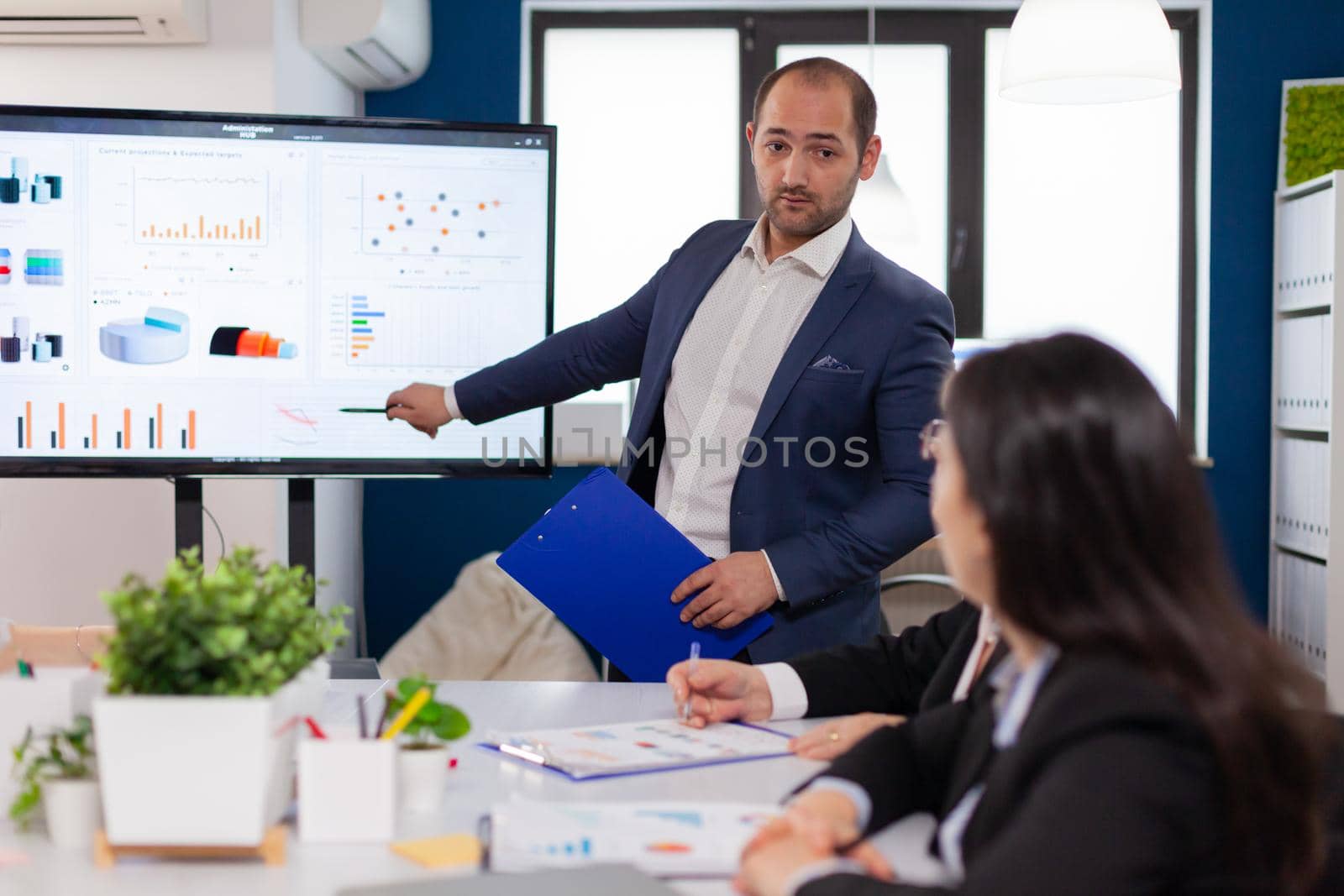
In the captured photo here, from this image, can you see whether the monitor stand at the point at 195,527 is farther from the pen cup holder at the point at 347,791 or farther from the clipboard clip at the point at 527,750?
the pen cup holder at the point at 347,791

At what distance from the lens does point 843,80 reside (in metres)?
2.10

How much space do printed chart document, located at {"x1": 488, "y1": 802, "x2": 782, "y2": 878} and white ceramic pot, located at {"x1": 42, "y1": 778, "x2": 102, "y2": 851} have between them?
329mm

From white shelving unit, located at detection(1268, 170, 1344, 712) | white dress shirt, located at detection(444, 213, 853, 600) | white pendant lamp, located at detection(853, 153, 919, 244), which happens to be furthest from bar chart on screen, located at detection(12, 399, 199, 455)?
white shelving unit, located at detection(1268, 170, 1344, 712)

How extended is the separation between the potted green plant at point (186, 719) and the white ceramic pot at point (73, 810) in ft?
0.19

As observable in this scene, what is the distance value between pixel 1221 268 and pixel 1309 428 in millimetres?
675

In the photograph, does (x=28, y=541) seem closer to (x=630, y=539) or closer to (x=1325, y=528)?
(x=630, y=539)

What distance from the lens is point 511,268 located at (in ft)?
7.76

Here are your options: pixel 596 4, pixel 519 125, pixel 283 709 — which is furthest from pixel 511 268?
pixel 596 4

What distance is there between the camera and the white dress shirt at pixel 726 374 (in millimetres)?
2123

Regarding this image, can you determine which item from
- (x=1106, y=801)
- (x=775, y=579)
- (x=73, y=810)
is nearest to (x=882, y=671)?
(x=775, y=579)

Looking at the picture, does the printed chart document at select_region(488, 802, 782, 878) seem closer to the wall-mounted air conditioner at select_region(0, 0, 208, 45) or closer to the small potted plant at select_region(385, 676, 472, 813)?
the small potted plant at select_region(385, 676, 472, 813)

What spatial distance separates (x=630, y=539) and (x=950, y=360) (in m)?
0.58

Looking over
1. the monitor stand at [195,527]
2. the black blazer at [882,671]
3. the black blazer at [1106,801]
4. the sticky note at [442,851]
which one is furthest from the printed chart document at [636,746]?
the monitor stand at [195,527]

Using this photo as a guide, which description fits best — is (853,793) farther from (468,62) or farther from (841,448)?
(468,62)
